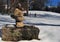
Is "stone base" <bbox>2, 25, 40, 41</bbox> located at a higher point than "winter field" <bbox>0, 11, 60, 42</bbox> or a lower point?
higher

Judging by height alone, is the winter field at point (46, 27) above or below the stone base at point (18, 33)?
below

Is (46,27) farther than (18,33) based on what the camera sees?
Yes

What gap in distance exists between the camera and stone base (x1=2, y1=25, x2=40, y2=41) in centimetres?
658

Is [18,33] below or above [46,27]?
above

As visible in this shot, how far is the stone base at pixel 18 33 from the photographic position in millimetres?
6578

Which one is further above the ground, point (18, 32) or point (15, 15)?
point (15, 15)

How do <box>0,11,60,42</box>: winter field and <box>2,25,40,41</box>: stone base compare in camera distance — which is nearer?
<box>2,25,40,41</box>: stone base

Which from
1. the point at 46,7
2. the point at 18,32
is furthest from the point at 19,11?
the point at 46,7

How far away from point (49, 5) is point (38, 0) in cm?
233

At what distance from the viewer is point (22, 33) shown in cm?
669

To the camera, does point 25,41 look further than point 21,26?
No

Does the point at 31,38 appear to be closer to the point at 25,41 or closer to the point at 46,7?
the point at 25,41

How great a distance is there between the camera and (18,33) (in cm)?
666

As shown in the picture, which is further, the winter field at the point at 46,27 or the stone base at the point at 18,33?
the winter field at the point at 46,27
